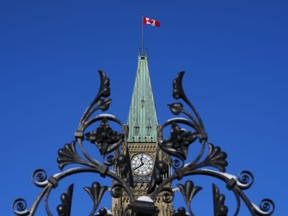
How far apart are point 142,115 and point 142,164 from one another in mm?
6586

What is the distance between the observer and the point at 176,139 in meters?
6.21

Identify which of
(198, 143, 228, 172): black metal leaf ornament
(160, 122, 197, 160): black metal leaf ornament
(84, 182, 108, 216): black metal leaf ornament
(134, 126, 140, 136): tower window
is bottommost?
(84, 182, 108, 216): black metal leaf ornament

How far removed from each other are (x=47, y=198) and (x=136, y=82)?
73619mm

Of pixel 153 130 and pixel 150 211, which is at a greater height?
pixel 153 130

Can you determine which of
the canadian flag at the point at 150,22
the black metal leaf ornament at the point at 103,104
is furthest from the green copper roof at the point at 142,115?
the black metal leaf ornament at the point at 103,104

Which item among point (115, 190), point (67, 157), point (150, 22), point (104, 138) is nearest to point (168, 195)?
point (115, 190)

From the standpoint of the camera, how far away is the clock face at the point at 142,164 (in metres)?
74.1

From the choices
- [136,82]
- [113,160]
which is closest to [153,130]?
[136,82]

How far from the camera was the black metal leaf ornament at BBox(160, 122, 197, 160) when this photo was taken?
20.3 feet

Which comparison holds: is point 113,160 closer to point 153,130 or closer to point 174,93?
point 174,93

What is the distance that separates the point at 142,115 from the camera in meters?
78.4

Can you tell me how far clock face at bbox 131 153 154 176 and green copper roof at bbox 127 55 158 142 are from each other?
8.30ft

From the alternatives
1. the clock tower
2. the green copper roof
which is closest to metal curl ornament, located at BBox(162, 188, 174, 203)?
the clock tower

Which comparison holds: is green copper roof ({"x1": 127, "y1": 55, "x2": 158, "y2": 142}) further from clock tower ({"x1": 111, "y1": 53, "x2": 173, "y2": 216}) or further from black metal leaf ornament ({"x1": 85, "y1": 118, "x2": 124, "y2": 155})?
black metal leaf ornament ({"x1": 85, "y1": 118, "x2": 124, "y2": 155})
